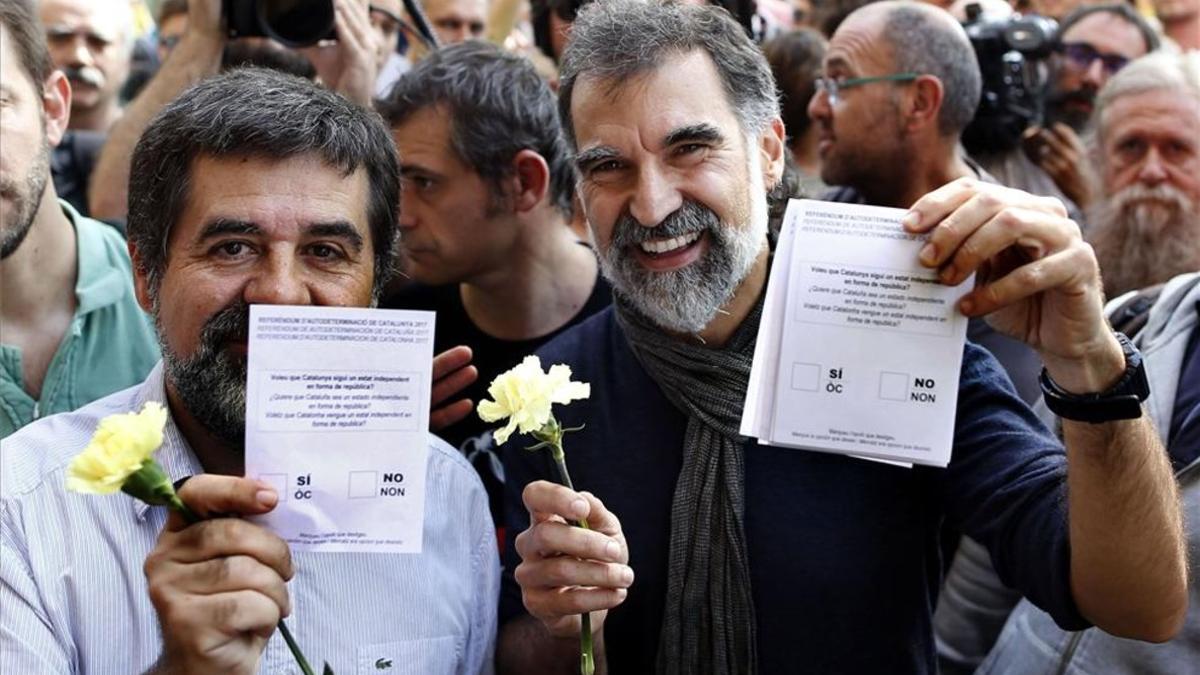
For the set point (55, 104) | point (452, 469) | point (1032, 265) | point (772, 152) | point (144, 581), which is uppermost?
point (55, 104)

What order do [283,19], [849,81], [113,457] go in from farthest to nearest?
[849,81] < [283,19] < [113,457]

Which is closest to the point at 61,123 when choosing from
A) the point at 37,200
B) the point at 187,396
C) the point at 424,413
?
the point at 37,200

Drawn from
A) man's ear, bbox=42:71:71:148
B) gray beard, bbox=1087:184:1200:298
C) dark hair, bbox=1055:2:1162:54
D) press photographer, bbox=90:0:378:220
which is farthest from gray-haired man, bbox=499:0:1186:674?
dark hair, bbox=1055:2:1162:54

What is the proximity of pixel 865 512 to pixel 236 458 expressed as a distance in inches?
42.6

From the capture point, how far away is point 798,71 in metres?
5.61

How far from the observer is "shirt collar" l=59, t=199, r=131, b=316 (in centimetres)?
298

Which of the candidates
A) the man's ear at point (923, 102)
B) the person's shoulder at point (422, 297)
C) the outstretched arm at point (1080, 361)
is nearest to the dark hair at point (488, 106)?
the person's shoulder at point (422, 297)

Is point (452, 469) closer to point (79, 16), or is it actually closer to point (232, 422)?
point (232, 422)

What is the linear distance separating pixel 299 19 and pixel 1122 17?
3.70 metres

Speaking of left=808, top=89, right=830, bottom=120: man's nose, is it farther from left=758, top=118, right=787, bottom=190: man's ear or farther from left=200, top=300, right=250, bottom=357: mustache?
left=200, top=300, right=250, bottom=357: mustache

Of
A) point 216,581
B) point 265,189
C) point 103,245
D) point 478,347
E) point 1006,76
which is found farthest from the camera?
point 1006,76

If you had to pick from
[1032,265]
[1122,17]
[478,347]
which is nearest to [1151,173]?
[1122,17]

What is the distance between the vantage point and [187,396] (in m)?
2.26

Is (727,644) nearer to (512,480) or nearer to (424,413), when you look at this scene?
(512,480)
